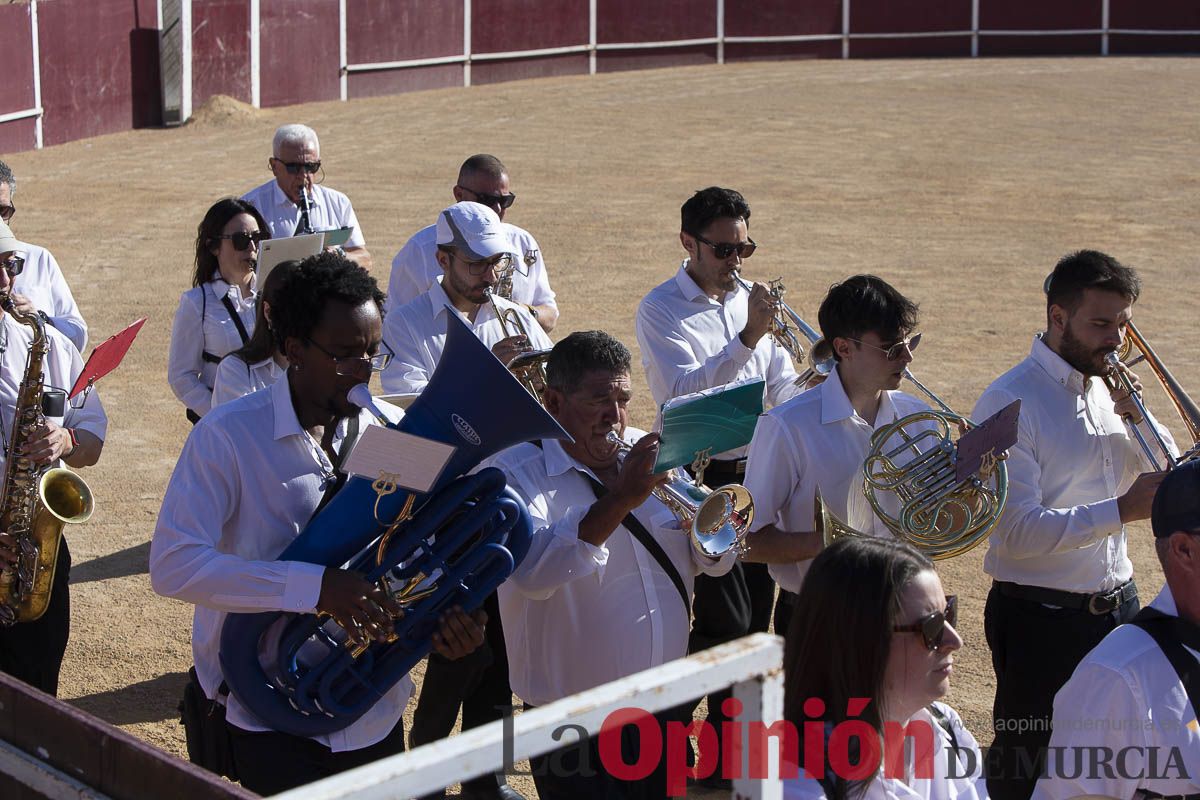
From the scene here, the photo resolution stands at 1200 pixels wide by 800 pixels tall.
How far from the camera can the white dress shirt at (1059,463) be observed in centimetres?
533

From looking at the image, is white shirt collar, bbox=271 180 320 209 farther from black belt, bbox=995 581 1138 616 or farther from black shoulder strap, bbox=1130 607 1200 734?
black shoulder strap, bbox=1130 607 1200 734

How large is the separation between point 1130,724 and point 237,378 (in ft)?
11.9

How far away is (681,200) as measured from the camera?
20.0 metres

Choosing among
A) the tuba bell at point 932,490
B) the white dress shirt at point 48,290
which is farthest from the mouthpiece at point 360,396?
the white dress shirt at point 48,290

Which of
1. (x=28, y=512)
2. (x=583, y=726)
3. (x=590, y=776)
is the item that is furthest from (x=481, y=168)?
(x=583, y=726)

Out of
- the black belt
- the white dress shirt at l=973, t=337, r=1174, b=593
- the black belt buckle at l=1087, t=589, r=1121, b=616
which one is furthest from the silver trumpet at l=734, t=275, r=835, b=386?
the black belt buckle at l=1087, t=589, r=1121, b=616

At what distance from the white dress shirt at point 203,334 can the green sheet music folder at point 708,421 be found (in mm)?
3310

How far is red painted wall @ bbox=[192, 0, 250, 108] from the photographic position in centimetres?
2361

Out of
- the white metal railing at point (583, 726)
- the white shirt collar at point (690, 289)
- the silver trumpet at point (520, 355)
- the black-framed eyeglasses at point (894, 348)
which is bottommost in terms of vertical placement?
the silver trumpet at point (520, 355)

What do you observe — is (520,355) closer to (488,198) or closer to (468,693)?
(468,693)

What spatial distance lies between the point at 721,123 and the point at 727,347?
19312mm

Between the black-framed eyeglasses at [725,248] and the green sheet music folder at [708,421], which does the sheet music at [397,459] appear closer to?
the green sheet music folder at [708,421]

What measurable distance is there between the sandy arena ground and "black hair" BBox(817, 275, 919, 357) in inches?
89.3

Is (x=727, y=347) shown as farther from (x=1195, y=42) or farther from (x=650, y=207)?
(x=1195, y=42)
